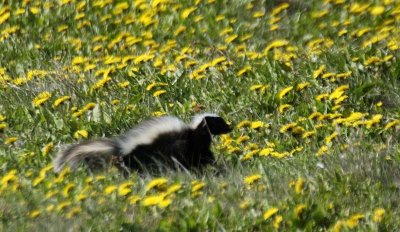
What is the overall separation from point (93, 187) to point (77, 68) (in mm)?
3032

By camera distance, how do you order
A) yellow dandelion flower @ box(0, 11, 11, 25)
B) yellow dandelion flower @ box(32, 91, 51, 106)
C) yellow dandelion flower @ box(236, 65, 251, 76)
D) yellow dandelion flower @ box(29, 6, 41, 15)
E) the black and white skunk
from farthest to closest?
1. yellow dandelion flower @ box(29, 6, 41, 15)
2. yellow dandelion flower @ box(0, 11, 11, 25)
3. yellow dandelion flower @ box(236, 65, 251, 76)
4. yellow dandelion flower @ box(32, 91, 51, 106)
5. the black and white skunk

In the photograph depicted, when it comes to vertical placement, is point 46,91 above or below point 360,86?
above

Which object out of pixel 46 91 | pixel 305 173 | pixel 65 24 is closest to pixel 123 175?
pixel 305 173

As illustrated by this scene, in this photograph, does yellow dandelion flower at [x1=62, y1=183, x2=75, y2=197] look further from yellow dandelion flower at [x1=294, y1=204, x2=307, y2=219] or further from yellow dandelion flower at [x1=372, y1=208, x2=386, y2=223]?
yellow dandelion flower at [x1=372, y1=208, x2=386, y2=223]

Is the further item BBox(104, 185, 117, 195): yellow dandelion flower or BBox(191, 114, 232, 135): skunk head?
BBox(191, 114, 232, 135): skunk head

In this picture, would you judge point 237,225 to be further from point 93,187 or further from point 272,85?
point 272,85

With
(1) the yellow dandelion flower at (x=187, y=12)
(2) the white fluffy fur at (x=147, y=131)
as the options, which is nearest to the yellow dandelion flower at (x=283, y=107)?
(2) the white fluffy fur at (x=147, y=131)

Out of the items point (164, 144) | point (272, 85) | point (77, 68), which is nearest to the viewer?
point (164, 144)

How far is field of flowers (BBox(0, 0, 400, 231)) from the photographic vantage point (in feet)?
19.3

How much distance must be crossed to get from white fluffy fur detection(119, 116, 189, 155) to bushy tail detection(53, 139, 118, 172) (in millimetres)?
84

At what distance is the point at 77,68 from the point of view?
9.52m

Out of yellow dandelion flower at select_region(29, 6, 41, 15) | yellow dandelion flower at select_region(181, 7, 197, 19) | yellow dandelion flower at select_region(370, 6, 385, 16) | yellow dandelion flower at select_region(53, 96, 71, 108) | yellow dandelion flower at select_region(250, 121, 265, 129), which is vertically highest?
yellow dandelion flower at select_region(29, 6, 41, 15)

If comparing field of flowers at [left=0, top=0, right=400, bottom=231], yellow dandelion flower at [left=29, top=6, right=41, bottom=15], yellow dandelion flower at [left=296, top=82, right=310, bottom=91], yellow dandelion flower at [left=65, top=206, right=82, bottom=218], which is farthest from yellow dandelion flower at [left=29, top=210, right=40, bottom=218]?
yellow dandelion flower at [left=29, top=6, right=41, bottom=15]

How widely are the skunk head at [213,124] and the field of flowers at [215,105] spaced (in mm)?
134
